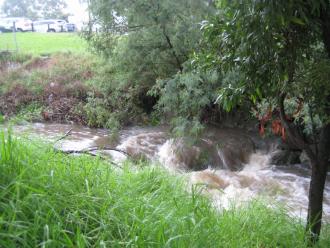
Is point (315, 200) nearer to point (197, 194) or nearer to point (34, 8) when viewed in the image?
point (197, 194)

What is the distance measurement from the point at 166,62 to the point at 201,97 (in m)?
2.06

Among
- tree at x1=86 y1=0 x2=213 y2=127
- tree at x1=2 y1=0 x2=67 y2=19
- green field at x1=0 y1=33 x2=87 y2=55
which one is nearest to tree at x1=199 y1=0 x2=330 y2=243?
tree at x1=86 y1=0 x2=213 y2=127

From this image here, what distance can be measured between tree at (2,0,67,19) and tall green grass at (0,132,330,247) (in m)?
41.5

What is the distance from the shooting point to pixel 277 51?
109 inches

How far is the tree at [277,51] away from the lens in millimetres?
2502

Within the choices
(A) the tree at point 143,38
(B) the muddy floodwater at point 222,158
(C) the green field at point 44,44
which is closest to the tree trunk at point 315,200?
(B) the muddy floodwater at point 222,158

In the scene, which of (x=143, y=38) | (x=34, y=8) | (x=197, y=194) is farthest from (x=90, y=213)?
(x=34, y=8)

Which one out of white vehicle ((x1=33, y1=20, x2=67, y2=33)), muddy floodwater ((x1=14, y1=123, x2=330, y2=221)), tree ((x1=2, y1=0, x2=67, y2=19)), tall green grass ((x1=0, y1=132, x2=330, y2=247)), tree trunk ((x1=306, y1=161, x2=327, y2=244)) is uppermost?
tree ((x1=2, y1=0, x2=67, y2=19))

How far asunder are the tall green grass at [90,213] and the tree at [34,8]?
41.5 metres

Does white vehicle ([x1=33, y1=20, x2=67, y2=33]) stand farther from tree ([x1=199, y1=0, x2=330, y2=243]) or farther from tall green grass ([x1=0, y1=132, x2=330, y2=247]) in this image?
tree ([x1=199, y1=0, x2=330, y2=243])

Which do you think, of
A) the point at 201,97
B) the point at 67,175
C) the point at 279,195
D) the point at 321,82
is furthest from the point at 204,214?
the point at 201,97

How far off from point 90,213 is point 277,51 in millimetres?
1661

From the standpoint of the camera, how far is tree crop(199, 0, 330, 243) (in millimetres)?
2502

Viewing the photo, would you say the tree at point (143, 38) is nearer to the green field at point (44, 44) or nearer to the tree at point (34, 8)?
the green field at point (44, 44)
